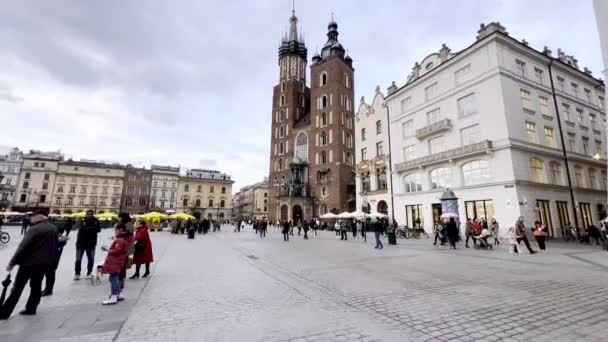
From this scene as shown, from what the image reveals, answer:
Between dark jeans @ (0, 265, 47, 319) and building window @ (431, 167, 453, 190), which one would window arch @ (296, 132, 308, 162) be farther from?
dark jeans @ (0, 265, 47, 319)

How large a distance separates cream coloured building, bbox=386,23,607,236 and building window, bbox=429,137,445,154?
0.09 meters

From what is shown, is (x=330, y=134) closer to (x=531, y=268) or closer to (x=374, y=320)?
(x=531, y=268)

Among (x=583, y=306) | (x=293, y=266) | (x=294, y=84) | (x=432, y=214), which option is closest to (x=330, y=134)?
(x=294, y=84)

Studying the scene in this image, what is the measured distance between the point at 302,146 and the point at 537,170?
43.8 m

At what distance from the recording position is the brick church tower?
174 ft

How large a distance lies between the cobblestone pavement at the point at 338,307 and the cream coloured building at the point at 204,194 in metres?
75.1

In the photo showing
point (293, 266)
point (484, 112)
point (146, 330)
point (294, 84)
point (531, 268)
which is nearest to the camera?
point (146, 330)

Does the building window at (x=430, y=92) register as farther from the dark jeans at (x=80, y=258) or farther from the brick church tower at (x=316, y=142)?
the dark jeans at (x=80, y=258)

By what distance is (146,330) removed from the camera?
408cm

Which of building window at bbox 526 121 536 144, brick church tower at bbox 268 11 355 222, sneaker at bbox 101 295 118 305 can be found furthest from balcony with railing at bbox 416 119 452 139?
sneaker at bbox 101 295 118 305

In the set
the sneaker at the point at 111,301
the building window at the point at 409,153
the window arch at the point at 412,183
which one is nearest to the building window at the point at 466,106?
the building window at the point at 409,153

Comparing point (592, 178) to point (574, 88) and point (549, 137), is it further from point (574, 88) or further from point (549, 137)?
point (574, 88)

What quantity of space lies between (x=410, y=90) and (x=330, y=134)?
25369 mm

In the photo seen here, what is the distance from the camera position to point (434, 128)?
2628 centimetres
